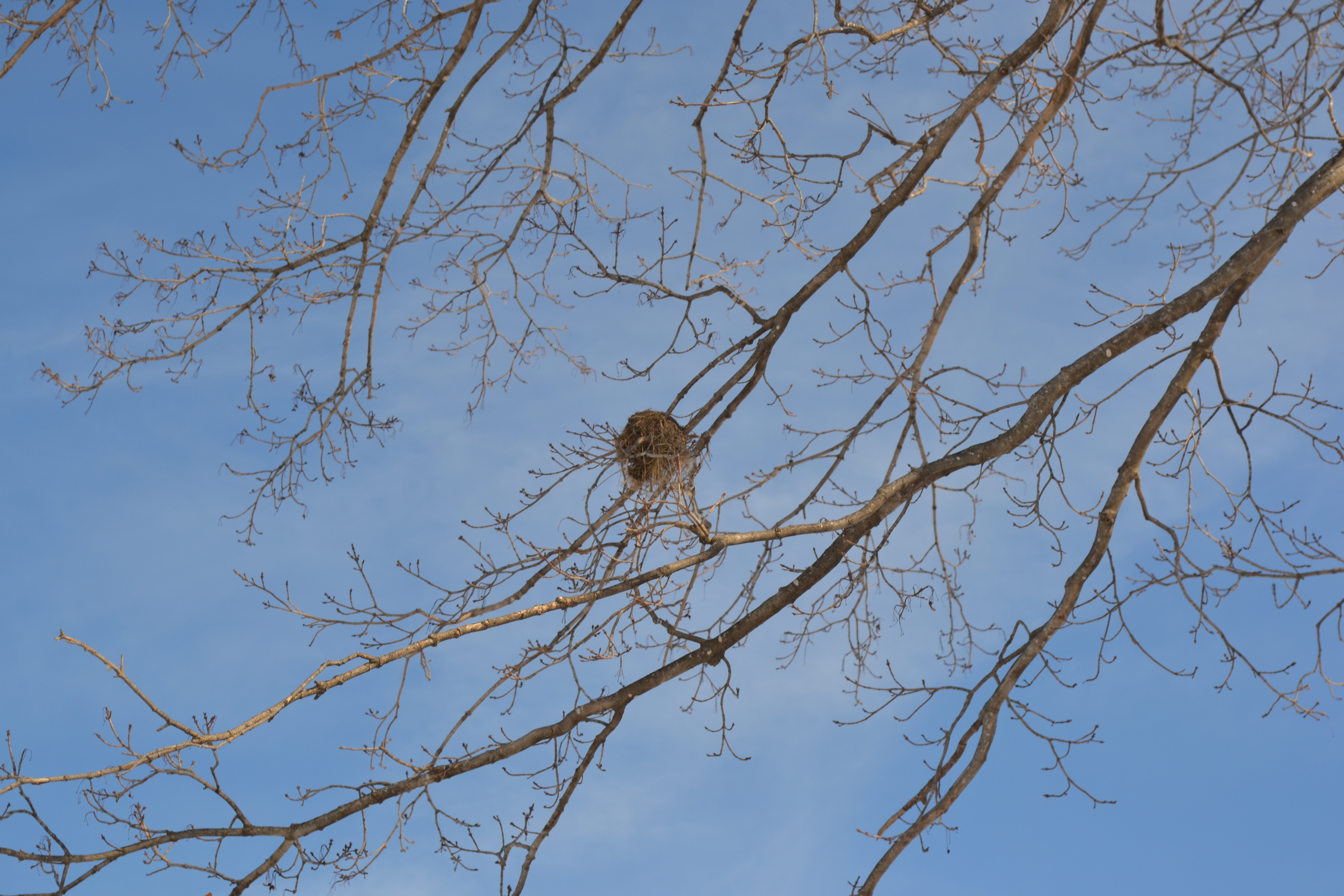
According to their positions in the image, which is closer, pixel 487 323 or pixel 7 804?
pixel 7 804

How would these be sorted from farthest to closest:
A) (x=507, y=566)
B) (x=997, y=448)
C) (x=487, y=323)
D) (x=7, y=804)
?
(x=487, y=323)
(x=997, y=448)
(x=507, y=566)
(x=7, y=804)

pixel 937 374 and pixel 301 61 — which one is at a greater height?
pixel 301 61

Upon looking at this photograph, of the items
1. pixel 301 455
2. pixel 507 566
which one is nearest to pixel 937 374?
pixel 507 566

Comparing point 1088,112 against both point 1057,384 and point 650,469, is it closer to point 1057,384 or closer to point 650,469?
point 1057,384

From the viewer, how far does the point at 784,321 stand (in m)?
5.82

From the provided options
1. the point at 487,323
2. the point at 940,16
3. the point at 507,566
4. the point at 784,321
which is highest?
the point at 940,16

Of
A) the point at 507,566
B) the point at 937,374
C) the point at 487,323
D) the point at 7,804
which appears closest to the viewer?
the point at 7,804

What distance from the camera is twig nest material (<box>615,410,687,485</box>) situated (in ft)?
18.0

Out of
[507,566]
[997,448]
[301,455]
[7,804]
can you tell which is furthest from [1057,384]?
[7,804]

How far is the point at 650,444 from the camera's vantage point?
18.2 feet

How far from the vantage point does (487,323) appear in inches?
246

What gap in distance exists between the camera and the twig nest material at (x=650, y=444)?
5.48 metres

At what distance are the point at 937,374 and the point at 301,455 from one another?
130 inches

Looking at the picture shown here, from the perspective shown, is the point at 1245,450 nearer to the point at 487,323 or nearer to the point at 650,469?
the point at 650,469
